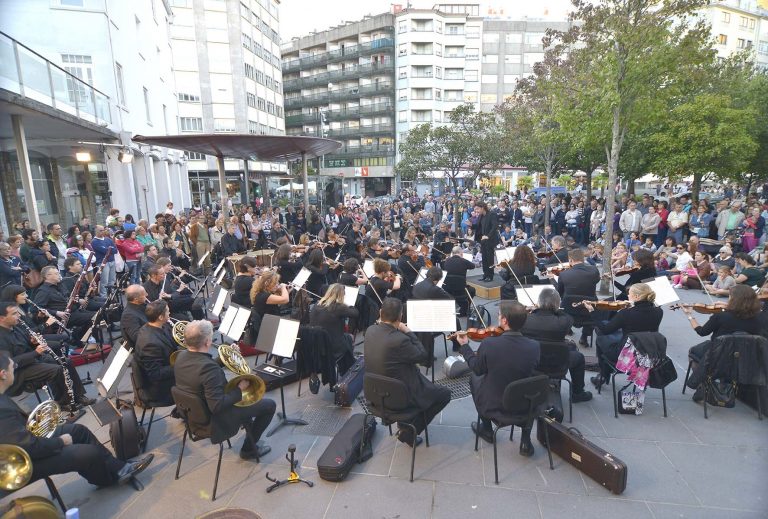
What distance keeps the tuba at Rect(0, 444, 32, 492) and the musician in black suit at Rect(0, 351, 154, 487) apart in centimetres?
14

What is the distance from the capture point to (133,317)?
17.5 ft

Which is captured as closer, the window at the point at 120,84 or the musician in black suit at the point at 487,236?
the musician in black suit at the point at 487,236

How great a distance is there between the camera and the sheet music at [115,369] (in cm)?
453

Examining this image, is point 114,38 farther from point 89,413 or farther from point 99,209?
point 89,413

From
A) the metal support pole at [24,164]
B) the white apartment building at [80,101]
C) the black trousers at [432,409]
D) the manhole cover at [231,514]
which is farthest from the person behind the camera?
the white apartment building at [80,101]

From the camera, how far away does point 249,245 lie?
1470cm

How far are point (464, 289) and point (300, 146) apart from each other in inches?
275

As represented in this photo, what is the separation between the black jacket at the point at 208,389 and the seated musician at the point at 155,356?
0.86 m

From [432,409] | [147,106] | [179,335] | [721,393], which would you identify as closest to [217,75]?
[147,106]

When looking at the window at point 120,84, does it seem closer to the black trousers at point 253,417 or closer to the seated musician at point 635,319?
the black trousers at point 253,417

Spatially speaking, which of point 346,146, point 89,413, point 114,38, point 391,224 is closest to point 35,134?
point 114,38

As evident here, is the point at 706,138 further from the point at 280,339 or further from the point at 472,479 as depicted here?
the point at 280,339

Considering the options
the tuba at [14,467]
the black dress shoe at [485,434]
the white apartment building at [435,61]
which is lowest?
the black dress shoe at [485,434]

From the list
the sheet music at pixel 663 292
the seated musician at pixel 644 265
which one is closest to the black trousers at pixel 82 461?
the sheet music at pixel 663 292
